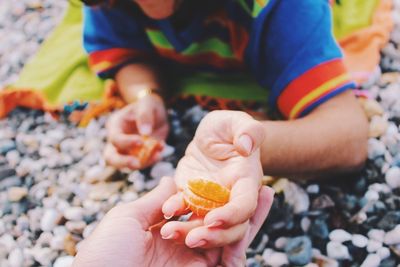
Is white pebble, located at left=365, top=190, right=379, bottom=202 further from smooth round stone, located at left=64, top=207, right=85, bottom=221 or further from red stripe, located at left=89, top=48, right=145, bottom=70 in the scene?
red stripe, located at left=89, top=48, right=145, bottom=70

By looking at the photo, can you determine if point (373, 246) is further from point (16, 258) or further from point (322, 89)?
point (16, 258)

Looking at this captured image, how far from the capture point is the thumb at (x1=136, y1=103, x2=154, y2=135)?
1.46 m

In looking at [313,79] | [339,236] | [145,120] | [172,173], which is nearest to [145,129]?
[145,120]

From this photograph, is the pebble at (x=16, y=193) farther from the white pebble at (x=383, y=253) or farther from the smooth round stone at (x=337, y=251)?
the white pebble at (x=383, y=253)

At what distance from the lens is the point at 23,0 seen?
233cm

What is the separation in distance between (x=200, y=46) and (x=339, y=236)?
62 centimetres

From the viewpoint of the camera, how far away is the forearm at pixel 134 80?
163 centimetres

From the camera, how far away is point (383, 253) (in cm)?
117

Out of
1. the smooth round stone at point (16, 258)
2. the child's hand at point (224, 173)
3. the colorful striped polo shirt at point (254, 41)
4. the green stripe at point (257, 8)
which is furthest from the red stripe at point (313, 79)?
the smooth round stone at point (16, 258)

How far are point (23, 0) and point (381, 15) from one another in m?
1.42

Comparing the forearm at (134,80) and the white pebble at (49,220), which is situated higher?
the forearm at (134,80)

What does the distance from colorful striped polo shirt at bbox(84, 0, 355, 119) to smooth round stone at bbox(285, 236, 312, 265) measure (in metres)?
0.29

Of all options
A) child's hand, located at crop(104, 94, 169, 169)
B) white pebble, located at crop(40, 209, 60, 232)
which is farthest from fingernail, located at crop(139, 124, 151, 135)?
white pebble, located at crop(40, 209, 60, 232)

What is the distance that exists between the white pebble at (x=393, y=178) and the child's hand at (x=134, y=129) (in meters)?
0.57
